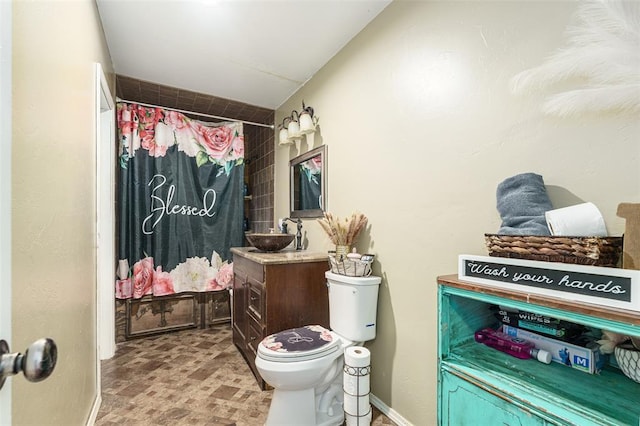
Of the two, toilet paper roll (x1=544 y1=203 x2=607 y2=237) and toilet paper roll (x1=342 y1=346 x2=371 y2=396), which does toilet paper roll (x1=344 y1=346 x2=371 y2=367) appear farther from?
toilet paper roll (x1=544 y1=203 x2=607 y2=237)

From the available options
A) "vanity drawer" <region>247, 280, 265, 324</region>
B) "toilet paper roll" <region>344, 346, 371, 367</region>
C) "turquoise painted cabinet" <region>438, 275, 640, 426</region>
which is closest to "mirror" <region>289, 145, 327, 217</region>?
"vanity drawer" <region>247, 280, 265, 324</region>

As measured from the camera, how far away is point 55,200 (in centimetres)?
104

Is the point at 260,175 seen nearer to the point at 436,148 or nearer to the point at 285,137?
the point at 285,137

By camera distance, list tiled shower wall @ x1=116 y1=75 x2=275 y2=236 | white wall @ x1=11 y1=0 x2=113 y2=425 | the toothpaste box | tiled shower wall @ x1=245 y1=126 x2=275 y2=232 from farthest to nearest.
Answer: tiled shower wall @ x1=245 y1=126 x2=275 y2=232 < tiled shower wall @ x1=116 y1=75 x2=275 y2=236 < the toothpaste box < white wall @ x1=11 y1=0 x2=113 y2=425

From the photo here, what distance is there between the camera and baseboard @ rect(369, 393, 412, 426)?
5.34 feet

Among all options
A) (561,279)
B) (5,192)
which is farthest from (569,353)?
(5,192)

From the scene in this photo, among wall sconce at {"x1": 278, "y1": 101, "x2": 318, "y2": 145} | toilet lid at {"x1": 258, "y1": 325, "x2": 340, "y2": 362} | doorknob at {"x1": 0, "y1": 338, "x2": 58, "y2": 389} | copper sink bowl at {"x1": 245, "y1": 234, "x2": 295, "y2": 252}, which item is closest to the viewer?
doorknob at {"x1": 0, "y1": 338, "x2": 58, "y2": 389}

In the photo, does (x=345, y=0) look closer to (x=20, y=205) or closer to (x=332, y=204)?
(x=332, y=204)

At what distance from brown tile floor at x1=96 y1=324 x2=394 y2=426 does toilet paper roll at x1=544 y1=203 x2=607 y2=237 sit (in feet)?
4.65

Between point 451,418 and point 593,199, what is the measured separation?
0.88 m

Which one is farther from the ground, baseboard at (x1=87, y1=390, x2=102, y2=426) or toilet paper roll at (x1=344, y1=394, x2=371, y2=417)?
toilet paper roll at (x1=344, y1=394, x2=371, y2=417)

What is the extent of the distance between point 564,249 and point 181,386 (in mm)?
2292

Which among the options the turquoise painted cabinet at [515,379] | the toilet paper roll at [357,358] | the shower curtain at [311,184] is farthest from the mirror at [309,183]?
the turquoise painted cabinet at [515,379]

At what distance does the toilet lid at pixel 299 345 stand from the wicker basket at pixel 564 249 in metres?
1.03
